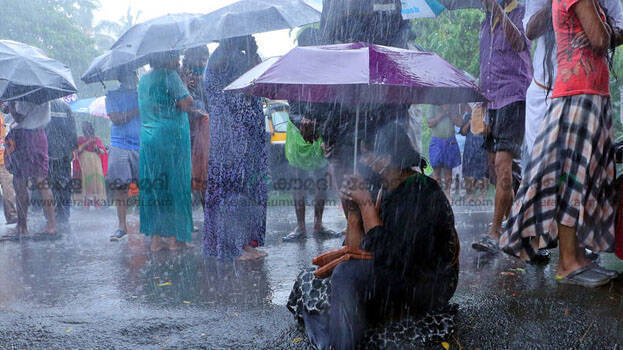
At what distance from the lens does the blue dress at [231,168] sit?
4848mm

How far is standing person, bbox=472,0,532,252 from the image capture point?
15.1 feet

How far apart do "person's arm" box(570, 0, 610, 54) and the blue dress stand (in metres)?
2.72

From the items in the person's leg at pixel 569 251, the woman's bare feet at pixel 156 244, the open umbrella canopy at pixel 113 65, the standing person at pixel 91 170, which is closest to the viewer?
the person's leg at pixel 569 251

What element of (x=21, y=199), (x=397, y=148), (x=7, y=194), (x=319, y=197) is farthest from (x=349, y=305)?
(x=7, y=194)

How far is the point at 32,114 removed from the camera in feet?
22.6

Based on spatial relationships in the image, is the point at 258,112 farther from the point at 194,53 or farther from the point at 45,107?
the point at 45,107

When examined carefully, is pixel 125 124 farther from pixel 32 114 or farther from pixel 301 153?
pixel 301 153

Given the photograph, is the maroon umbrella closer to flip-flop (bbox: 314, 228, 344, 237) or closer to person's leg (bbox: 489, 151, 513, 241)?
person's leg (bbox: 489, 151, 513, 241)

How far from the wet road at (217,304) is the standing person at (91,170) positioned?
572cm

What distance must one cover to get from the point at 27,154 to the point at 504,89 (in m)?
5.73

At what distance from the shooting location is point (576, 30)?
3.52 metres

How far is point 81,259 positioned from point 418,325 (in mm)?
3916

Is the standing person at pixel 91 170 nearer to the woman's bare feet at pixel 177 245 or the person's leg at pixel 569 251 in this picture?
the woman's bare feet at pixel 177 245

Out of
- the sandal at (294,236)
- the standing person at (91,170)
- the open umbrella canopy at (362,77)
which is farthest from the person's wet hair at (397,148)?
the standing person at (91,170)
